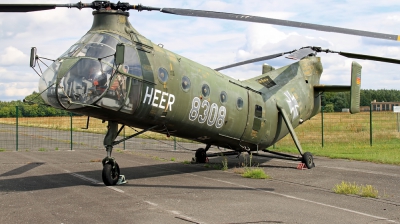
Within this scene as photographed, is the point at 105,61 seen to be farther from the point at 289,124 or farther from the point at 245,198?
the point at 289,124

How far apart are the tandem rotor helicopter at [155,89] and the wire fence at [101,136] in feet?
26.3

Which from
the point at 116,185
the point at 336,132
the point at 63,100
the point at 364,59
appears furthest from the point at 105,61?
the point at 336,132

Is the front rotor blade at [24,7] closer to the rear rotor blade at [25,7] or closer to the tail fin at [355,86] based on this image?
the rear rotor blade at [25,7]

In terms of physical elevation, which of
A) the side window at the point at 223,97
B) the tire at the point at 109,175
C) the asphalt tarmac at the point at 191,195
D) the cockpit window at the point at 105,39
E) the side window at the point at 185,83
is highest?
the cockpit window at the point at 105,39

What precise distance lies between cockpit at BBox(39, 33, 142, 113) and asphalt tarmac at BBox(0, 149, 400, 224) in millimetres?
2061

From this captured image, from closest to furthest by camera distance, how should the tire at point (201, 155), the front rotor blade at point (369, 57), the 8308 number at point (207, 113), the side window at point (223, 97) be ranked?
the 8308 number at point (207, 113), the front rotor blade at point (369, 57), the side window at point (223, 97), the tire at point (201, 155)

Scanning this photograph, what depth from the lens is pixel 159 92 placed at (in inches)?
440

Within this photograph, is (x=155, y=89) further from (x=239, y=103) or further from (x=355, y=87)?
(x=355, y=87)

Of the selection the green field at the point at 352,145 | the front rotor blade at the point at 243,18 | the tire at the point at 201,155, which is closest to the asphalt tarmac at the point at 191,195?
the tire at the point at 201,155

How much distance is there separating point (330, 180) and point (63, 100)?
7.49 meters

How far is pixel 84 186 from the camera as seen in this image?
11.2 metres

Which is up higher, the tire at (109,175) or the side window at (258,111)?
the side window at (258,111)

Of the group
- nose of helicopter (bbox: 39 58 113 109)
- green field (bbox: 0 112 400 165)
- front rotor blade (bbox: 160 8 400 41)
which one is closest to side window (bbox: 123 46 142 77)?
nose of helicopter (bbox: 39 58 113 109)

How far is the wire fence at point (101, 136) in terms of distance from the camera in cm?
2479
